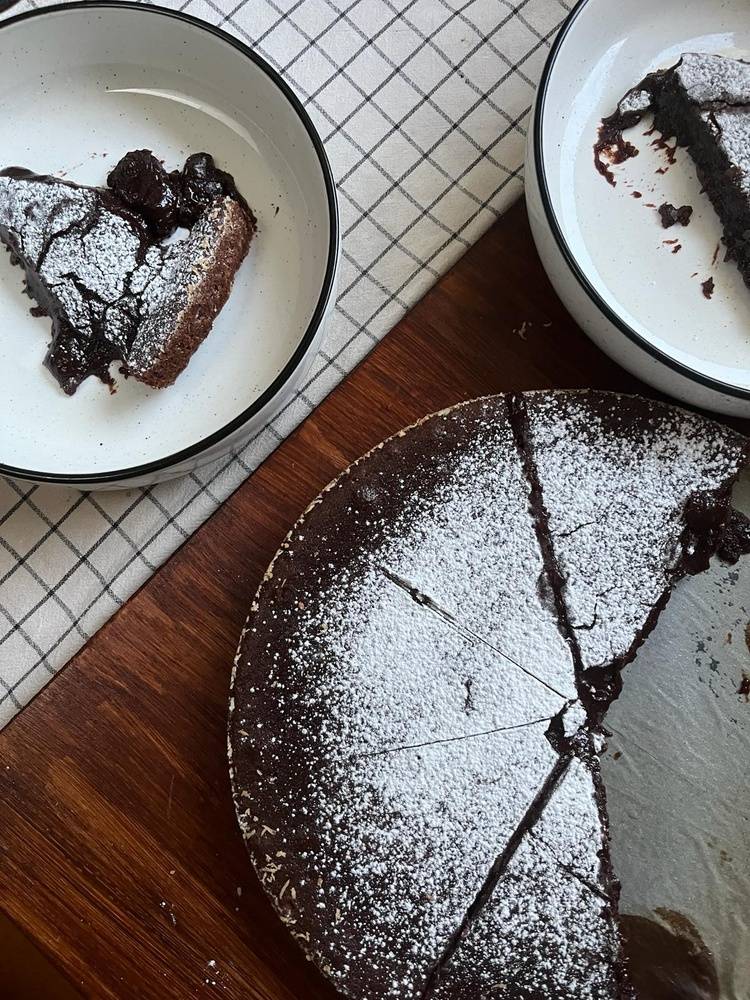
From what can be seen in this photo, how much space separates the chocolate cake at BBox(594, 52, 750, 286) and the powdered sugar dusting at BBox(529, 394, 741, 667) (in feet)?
1.20

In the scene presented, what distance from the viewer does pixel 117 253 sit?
165 centimetres

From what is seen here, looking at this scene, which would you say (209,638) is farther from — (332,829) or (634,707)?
(634,707)

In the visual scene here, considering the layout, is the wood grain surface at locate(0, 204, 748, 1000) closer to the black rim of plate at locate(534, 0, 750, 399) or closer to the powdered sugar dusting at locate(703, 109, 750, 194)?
the black rim of plate at locate(534, 0, 750, 399)

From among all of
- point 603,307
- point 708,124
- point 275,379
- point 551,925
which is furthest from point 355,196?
point 551,925

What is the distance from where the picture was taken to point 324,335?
1.64 meters

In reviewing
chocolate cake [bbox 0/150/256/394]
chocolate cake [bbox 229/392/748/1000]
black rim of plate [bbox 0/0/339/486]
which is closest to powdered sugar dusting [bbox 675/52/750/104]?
chocolate cake [bbox 229/392/748/1000]

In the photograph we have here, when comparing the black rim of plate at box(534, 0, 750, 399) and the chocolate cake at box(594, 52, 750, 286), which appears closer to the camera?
the black rim of plate at box(534, 0, 750, 399)

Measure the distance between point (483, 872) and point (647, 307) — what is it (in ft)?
3.53

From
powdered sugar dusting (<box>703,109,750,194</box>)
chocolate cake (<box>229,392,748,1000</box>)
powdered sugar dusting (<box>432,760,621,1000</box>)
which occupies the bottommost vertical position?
powdered sugar dusting (<box>432,760,621,1000</box>)

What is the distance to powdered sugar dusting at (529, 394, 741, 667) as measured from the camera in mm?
1563

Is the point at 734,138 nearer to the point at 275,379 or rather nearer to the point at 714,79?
the point at 714,79

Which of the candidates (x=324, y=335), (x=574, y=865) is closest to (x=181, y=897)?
(x=574, y=865)

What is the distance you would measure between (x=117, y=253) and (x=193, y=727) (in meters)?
0.92

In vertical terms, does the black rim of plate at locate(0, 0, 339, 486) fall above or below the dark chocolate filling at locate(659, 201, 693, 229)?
above
